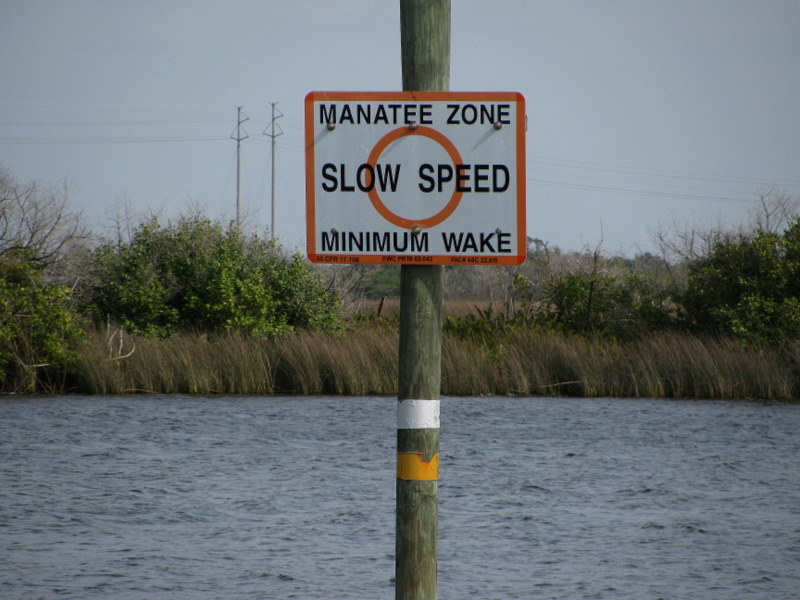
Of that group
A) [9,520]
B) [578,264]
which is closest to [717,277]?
[578,264]

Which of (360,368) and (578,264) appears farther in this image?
(578,264)

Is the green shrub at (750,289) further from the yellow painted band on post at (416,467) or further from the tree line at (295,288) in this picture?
the yellow painted band on post at (416,467)

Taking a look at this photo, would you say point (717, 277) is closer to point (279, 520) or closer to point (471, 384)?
point (471, 384)

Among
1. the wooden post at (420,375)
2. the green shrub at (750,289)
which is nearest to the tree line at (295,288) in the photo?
the green shrub at (750,289)

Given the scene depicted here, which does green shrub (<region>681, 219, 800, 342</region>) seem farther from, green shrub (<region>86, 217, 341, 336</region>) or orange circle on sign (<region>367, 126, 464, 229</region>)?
orange circle on sign (<region>367, 126, 464, 229</region>)

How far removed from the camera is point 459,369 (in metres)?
23.9

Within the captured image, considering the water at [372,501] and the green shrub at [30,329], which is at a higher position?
the green shrub at [30,329]

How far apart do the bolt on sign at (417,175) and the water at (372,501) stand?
18.4 feet

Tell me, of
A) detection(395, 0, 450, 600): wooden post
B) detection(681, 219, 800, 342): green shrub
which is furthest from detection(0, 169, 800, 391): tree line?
detection(395, 0, 450, 600): wooden post

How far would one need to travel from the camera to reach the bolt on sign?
4.02 metres

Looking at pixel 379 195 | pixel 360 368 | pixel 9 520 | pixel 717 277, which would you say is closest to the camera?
pixel 379 195

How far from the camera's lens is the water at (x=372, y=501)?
31.3ft

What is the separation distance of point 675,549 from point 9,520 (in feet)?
23.9

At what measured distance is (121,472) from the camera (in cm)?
1516
